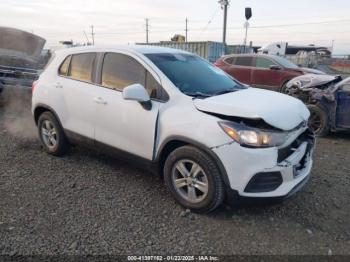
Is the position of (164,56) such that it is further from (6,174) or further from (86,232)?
(6,174)

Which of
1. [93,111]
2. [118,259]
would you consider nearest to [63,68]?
[93,111]

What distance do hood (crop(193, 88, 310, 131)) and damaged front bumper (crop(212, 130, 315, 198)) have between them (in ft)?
0.84

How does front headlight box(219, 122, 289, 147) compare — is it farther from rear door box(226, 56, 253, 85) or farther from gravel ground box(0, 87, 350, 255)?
rear door box(226, 56, 253, 85)

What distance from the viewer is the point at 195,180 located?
336cm

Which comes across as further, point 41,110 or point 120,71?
point 41,110

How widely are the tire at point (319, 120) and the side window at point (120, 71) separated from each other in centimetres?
420

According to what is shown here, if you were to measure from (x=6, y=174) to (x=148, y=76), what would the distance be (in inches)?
97.4

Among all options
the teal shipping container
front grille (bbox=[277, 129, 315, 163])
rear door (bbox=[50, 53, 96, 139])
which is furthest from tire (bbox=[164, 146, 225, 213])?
the teal shipping container

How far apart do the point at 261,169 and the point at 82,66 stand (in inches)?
113

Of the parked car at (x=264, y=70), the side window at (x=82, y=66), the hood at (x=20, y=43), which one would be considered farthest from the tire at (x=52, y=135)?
the parked car at (x=264, y=70)

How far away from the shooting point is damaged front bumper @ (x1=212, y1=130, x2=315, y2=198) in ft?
9.74

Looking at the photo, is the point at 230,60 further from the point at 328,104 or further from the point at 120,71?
the point at 120,71

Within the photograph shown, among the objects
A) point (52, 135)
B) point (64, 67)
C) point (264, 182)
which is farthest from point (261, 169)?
point (52, 135)

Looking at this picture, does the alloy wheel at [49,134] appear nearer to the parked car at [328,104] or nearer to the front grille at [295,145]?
the front grille at [295,145]
